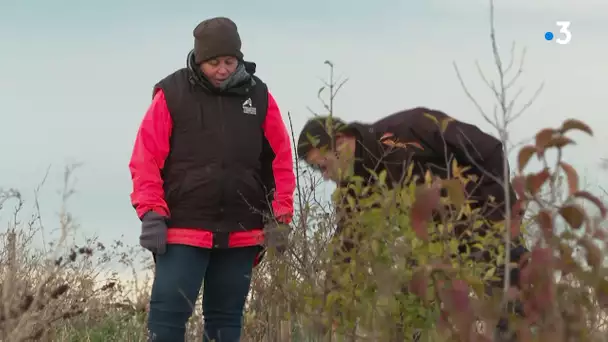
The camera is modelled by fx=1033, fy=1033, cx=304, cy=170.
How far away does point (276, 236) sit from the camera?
4715mm

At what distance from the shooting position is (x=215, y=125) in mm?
5199

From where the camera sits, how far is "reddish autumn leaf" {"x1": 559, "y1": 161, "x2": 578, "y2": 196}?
251 centimetres

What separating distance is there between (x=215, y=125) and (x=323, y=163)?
4.46 ft

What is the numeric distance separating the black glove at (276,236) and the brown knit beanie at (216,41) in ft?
2.92

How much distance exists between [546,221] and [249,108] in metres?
2.88

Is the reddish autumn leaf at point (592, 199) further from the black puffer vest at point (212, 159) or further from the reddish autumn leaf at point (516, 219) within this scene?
the black puffer vest at point (212, 159)

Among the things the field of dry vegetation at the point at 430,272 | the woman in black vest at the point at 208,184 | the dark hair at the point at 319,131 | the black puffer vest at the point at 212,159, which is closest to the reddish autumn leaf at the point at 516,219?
the field of dry vegetation at the point at 430,272

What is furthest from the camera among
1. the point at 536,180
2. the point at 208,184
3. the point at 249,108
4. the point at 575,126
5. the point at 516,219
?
the point at 249,108

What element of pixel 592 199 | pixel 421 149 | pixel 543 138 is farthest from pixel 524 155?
pixel 421 149

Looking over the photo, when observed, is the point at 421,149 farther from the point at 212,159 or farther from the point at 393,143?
the point at 212,159

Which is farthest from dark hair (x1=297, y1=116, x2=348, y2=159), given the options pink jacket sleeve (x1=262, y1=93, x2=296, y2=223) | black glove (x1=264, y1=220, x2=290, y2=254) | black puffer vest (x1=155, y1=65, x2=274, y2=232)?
black glove (x1=264, y1=220, x2=290, y2=254)

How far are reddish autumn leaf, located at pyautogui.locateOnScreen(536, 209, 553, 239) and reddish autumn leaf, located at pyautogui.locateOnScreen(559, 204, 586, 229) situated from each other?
0.23 feet

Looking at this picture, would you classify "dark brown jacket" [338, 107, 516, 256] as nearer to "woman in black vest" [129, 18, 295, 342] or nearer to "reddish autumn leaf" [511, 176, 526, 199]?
"woman in black vest" [129, 18, 295, 342]

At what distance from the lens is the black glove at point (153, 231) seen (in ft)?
16.3
